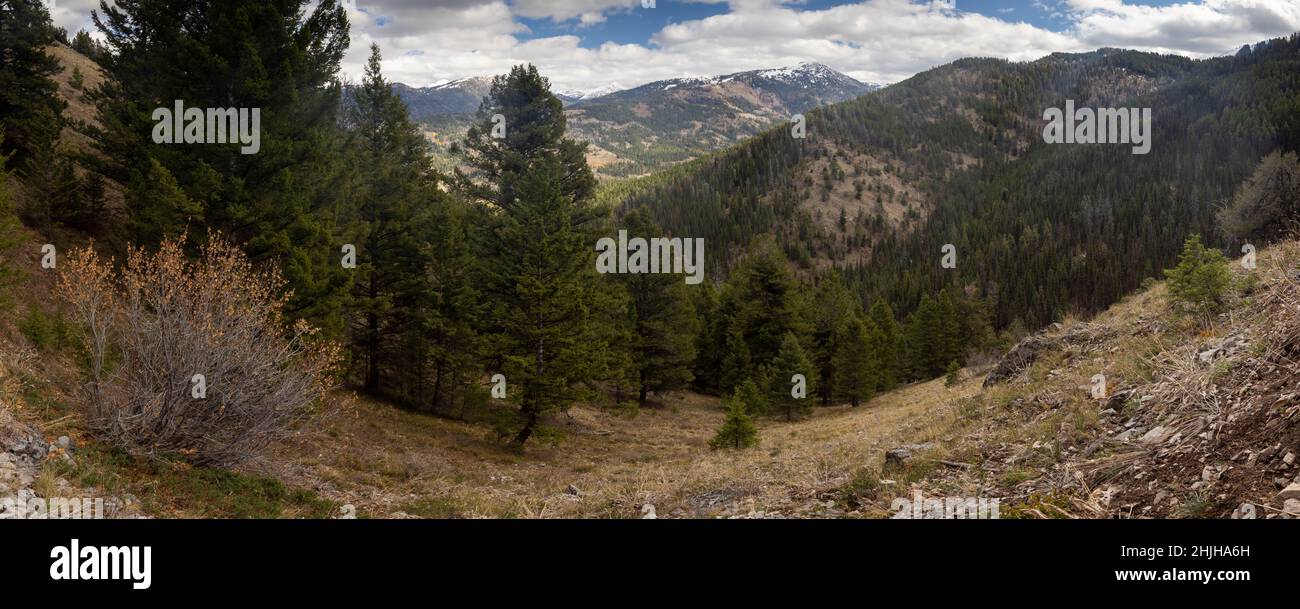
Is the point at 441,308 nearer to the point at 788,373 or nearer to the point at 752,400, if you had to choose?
the point at 752,400

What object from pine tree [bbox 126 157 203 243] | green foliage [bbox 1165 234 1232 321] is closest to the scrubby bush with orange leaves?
pine tree [bbox 126 157 203 243]

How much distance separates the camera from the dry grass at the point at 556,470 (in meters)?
9.03

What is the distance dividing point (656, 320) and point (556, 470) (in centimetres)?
1728

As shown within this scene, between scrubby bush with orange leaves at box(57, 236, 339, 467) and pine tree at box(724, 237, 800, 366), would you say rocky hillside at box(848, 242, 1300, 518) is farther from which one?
pine tree at box(724, 237, 800, 366)

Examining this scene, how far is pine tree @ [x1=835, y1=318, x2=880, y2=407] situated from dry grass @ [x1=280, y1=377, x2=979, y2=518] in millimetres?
14734

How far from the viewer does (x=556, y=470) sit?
686 inches

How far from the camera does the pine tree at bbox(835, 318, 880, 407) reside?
3709 cm

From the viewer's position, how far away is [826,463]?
10.9m

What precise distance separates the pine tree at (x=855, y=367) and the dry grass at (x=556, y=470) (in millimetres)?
14734

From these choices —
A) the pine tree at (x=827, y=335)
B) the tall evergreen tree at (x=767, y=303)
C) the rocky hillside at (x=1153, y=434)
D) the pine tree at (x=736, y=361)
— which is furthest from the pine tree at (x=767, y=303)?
the rocky hillside at (x=1153, y=434)

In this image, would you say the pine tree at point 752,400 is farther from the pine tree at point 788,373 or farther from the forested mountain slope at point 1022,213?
the forested mountain slope at point 1022,213
